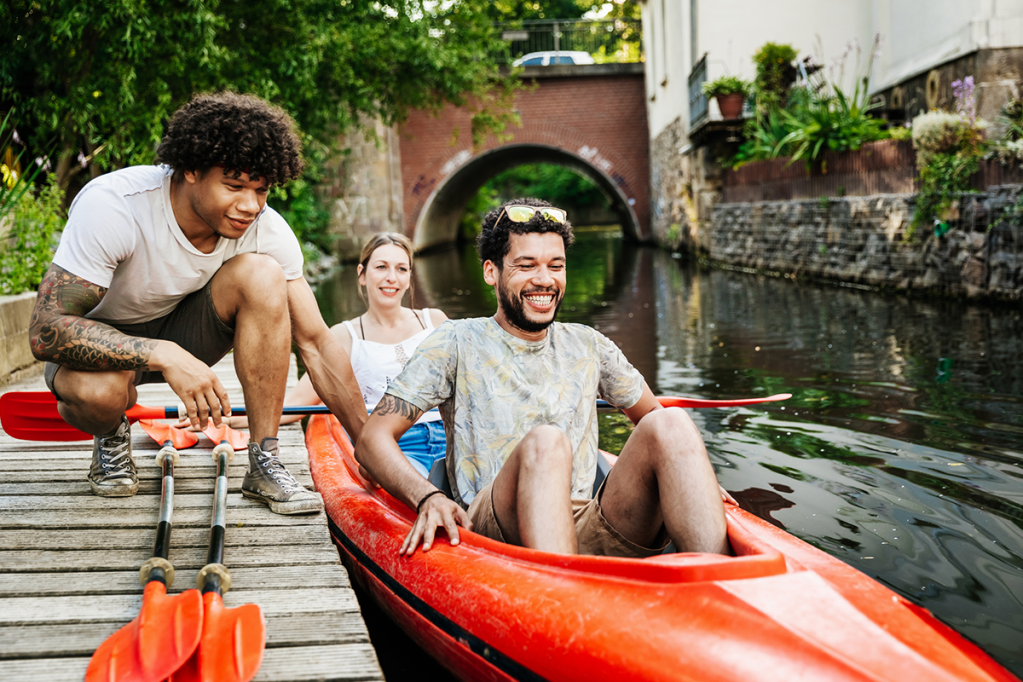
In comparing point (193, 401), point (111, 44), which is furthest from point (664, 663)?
point (111, 44)

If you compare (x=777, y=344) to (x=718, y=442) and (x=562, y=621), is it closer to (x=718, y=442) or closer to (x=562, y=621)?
(x=718, y=442)

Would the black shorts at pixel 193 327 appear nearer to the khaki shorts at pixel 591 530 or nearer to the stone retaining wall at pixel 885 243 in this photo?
the khaki shorts at pixel 591 530

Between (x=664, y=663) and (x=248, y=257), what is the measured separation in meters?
1.75

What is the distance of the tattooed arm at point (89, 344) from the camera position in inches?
90.6

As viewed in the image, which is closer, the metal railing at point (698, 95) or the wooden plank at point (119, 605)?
the wooden plank at point (119, 605)

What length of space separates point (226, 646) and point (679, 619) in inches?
34.0

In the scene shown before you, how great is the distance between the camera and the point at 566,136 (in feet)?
67.4

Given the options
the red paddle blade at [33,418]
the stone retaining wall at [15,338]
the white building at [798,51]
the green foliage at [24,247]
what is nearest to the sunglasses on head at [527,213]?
the red paddle blade at [33,418]

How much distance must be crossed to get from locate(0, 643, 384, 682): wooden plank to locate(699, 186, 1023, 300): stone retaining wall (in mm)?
6672

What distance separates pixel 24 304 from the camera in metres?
4.83

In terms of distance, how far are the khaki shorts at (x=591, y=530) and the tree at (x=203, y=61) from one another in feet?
19.6

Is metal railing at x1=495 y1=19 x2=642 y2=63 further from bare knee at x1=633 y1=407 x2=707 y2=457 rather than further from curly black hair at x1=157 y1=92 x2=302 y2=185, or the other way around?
bare knee at x1=633 y1=407 x2=707 y2=457

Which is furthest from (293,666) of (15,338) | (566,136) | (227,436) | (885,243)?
(566,136)

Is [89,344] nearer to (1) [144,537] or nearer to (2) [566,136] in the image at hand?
(1) [144,537]
